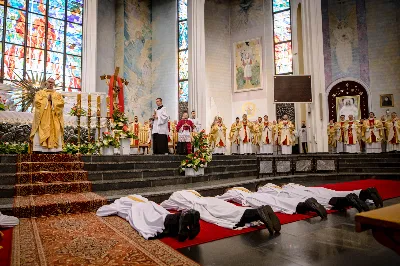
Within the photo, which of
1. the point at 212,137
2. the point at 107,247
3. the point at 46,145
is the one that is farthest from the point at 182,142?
the point at 107,247

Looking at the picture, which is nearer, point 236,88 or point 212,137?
point 212,137

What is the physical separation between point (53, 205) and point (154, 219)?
1.85 m

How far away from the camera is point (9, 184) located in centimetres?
539

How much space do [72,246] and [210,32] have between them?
16939 millimetres

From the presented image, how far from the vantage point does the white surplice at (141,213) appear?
344cm

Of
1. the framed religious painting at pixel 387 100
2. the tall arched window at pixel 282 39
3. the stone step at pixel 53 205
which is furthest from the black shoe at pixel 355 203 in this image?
the framed religious painting at pixel 387 100

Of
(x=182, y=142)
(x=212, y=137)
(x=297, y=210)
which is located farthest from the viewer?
(x=212, y=137)

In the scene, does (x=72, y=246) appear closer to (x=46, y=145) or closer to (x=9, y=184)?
(x=9, y=184)

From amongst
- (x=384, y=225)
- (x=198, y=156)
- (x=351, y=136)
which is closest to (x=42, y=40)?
(x=198, y=156)

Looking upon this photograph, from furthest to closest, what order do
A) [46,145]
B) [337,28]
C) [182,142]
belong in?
[337,28] < [182,142] < [46,145]

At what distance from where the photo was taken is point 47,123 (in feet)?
22.9

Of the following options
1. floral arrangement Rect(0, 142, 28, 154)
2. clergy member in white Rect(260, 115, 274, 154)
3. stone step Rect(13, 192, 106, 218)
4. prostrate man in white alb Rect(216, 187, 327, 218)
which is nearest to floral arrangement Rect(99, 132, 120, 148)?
floral arrangement Rect(0, 142, 28, 154)

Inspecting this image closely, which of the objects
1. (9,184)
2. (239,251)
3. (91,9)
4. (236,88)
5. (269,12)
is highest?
(269,12)

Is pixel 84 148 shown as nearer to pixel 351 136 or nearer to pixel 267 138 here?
pixel 267 138
